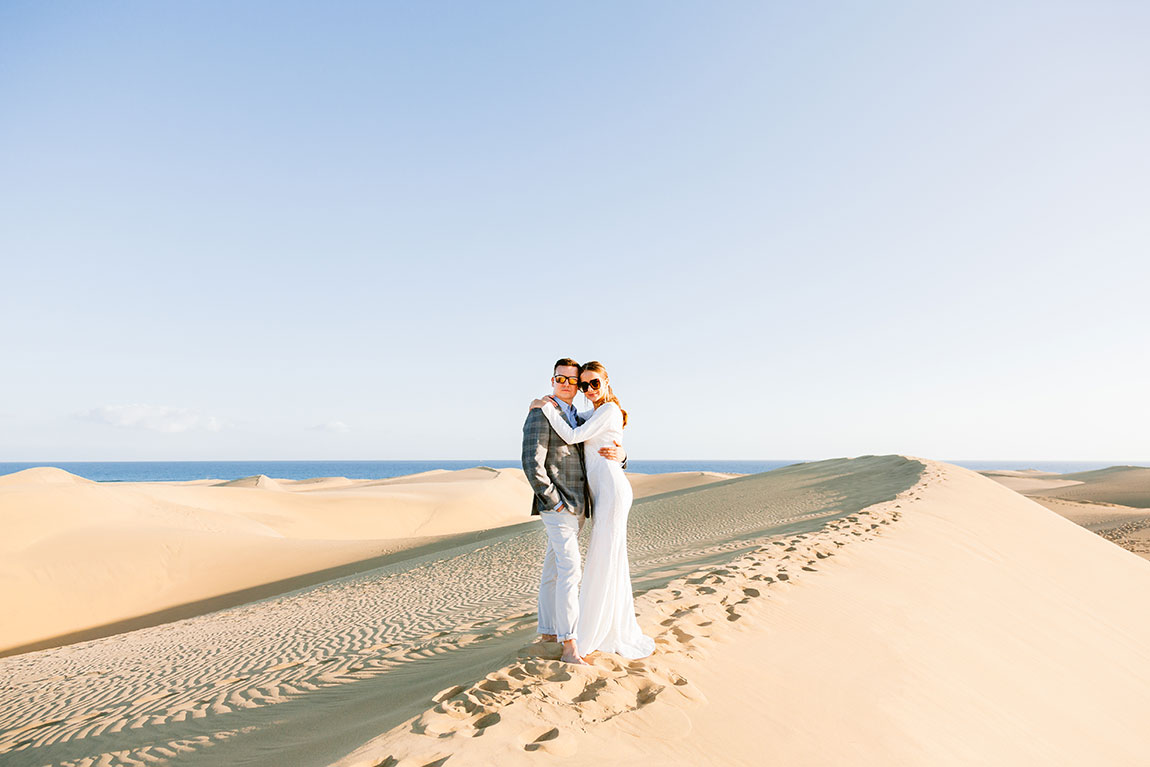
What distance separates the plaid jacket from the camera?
13.3 ft

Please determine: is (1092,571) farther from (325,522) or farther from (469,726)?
(325,522)

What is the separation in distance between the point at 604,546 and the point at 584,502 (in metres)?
0.31

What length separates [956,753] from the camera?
400cm

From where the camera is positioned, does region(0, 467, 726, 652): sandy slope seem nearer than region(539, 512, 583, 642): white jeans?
No

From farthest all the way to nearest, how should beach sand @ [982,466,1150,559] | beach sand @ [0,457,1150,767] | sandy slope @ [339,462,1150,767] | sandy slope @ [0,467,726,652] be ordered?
beach sand @ [982,466,1150,559]
sandy slope @ [0,467,726,652]
beach sand @ [0,457,1150,767]
sandy slope @ [339,462,1150,767]

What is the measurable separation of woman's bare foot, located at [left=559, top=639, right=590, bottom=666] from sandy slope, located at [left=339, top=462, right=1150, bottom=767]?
8 cm

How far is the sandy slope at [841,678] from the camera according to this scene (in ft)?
11.1

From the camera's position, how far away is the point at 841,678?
461 centimetres

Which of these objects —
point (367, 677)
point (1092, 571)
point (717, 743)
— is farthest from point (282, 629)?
point (1092, 571)

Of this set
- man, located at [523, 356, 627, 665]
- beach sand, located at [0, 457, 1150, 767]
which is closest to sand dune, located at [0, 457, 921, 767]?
beach sand, located at [0, 457, 1150, 767]

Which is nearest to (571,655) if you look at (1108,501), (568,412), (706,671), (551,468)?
(706,671)

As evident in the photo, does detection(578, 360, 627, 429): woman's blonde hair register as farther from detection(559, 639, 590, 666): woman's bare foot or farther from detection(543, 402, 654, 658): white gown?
detection(559, 639, 590, 666): woman's bare foot

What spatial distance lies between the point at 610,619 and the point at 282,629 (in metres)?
7.19

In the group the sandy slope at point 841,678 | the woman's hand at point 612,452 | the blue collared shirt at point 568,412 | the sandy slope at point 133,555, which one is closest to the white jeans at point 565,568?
the sandy slope at point 841,678
